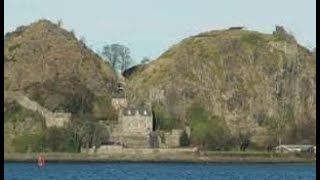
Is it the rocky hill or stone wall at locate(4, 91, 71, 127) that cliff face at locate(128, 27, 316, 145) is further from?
stone wall at locate(4, 91, 71, 127)

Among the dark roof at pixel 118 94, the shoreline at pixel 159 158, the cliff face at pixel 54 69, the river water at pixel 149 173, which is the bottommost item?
the river water at pixel 149 173

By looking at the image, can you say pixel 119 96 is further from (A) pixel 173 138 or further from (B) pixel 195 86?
(A) pixel 173 138

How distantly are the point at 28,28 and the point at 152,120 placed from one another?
41916 millimetres

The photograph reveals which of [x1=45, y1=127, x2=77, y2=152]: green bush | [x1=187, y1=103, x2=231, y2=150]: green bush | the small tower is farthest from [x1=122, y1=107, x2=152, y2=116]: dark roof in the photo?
[x1=45, y1=127, x2=77, y2=152]: green bush

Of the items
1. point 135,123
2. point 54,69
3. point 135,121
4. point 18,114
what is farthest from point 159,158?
point 54,69

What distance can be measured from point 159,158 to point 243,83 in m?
35.0

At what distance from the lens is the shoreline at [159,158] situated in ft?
468

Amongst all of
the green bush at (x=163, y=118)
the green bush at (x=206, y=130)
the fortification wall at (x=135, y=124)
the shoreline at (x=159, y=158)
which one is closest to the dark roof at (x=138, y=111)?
the fortification wall at (x=135, y=124)

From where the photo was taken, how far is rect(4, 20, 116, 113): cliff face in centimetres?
16675

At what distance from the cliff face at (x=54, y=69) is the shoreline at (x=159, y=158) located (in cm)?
1832

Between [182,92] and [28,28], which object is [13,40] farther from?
[182,92]

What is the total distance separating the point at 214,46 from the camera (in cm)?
18375

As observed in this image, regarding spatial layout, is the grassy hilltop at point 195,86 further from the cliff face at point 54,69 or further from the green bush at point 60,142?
the green bush at point 60,142
